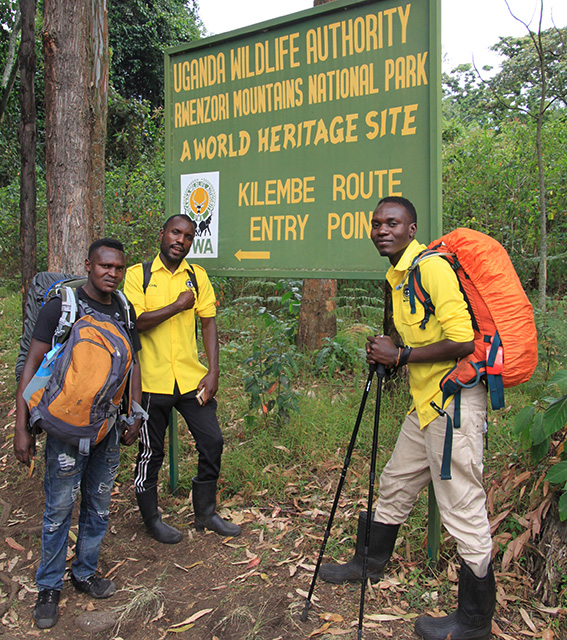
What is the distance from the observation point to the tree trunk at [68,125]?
4613 millimetres

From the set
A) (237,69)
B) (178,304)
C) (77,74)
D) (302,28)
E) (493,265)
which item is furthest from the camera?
(77,74)

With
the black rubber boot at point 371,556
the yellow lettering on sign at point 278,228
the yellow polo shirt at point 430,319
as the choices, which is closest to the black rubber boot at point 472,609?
the black rubber boot at point 371,556

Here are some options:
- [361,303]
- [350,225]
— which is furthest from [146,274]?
[361,303]

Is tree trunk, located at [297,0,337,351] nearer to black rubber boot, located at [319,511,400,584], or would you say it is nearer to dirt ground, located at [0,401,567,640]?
dirt ground, located at [0,401,567,640]

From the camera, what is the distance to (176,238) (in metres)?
3.67

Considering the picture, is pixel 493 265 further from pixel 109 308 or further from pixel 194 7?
pixel 194 7

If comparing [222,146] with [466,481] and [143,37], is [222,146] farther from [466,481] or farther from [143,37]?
[143,37]

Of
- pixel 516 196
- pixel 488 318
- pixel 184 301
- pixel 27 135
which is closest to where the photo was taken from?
pixel 488 318

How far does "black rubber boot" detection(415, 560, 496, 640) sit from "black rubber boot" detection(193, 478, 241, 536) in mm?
1642

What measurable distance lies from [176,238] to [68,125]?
75.3 inches

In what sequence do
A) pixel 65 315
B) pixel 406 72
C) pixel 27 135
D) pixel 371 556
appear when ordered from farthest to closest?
pixel 27 135 → pixel 406 72 → pixel 371 556 → pixel 65 315

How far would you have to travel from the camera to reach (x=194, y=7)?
20.9 metres

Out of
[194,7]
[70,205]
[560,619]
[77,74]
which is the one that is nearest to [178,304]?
[70,205]

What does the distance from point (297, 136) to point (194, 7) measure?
67.3 feet
